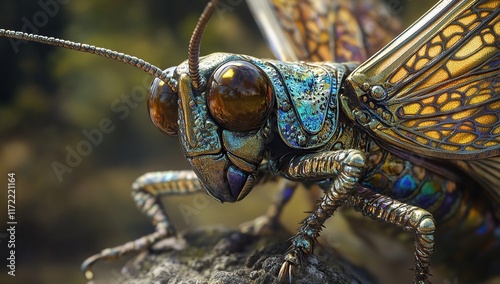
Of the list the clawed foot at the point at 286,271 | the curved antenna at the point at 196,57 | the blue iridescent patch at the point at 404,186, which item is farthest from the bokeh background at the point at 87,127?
the curved antenna at the point at 196,57

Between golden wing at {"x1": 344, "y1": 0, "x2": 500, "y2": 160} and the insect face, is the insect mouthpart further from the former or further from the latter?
golden wing at {"x1": 344, "y1": 0, "x2": 500, "y2": 160}

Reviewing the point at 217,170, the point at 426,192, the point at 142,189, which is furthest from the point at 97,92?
the point at 426,192

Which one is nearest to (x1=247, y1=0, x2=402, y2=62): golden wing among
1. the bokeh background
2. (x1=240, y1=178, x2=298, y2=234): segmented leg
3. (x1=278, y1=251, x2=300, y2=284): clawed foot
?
(x1=240, y1=178, x2=298, y2=234): segmented leg

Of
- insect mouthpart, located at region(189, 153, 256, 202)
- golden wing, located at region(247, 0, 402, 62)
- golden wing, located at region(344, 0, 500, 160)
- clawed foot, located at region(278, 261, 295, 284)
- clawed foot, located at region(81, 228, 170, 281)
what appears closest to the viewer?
clawed foot, located at region(278, 261, 295, 284)

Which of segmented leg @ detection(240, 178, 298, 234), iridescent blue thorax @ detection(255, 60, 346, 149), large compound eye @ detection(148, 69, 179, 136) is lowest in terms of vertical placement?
segmented leg @ detection(240, 178, 298, 234)

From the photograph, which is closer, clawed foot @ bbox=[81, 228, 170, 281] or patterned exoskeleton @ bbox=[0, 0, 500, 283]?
patterned exoskeleton @ bbox=[0, 0, 500, 283]

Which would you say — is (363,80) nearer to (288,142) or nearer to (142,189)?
(288,142)
